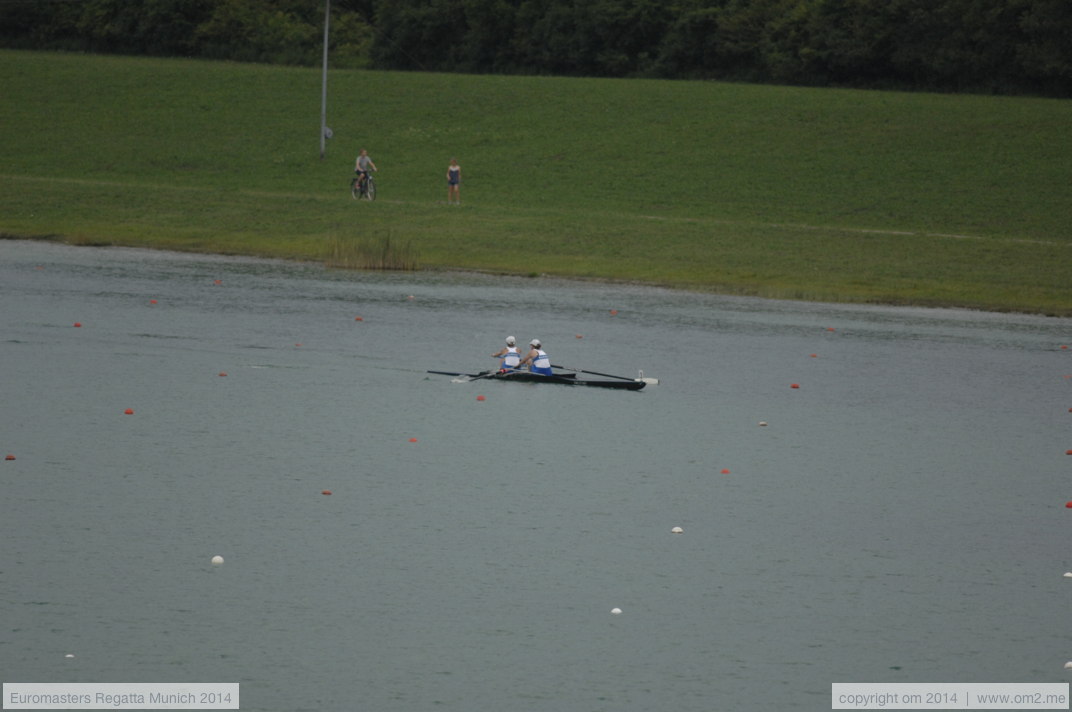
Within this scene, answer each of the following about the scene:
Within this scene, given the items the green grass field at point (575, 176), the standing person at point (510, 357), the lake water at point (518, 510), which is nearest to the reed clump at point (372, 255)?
the green grass field at point (575, 176)

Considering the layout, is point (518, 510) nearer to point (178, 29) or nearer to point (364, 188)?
point (364, 188)

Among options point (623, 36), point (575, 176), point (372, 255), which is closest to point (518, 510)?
point (372, 255)

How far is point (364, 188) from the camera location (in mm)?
45594

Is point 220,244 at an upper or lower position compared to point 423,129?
lower

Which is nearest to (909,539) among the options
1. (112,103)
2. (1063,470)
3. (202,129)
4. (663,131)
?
(1063,470)

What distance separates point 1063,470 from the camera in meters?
19.3

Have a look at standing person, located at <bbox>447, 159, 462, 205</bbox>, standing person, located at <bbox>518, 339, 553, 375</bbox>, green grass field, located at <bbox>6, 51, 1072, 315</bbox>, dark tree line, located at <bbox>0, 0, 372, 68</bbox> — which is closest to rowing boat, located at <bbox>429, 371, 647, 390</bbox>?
standing person, located at <bbox>518, 339, 553, 375</bbox>

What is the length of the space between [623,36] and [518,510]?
69214 millimetres

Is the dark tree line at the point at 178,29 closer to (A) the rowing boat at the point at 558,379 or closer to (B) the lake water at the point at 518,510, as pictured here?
(B) the lake water at the point at 518,510

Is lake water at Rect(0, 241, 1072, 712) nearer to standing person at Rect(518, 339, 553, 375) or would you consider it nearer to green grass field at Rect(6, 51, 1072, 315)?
standing person at Rect(518, 339, 553, 375)

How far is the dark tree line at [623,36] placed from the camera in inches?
2655

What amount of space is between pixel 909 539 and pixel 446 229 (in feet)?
88.2

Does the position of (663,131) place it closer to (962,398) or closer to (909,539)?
(962,398)

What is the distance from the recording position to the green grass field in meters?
38.5
